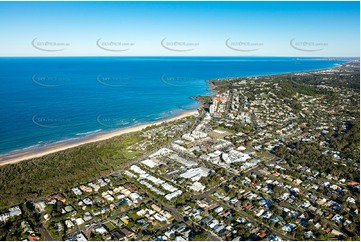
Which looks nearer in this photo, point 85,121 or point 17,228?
point 17,228

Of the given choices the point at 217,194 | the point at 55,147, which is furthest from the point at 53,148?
the point at 217,194

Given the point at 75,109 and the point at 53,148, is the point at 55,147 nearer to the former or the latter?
the point at 53,148

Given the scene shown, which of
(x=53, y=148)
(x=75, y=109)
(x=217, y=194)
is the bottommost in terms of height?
(x=217, y=194)

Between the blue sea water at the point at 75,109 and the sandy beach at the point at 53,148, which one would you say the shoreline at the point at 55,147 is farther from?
the blue sea water at the point at 75,109

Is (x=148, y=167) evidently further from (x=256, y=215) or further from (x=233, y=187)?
(x=256, y=215)

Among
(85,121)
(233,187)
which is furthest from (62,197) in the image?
(85,121)

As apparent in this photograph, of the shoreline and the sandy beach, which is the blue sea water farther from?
the sandy beach

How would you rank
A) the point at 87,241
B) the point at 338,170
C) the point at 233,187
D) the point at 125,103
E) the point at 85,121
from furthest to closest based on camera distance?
the point at 125,103
the point at 85,121
the point at 338,170
the point at 233,187
the point at 87,241

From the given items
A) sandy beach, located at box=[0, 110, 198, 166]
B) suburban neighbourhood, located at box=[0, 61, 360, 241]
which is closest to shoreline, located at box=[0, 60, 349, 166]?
sandy beach, located at box=[0, 110, 198, 166]

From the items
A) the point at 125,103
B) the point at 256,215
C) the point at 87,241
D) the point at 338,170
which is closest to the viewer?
the point at 87,241

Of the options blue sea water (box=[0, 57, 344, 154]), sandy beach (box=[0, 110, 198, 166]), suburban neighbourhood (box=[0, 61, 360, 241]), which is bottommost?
suburban neighbourhood (box=[0, 61, 360, 241])
